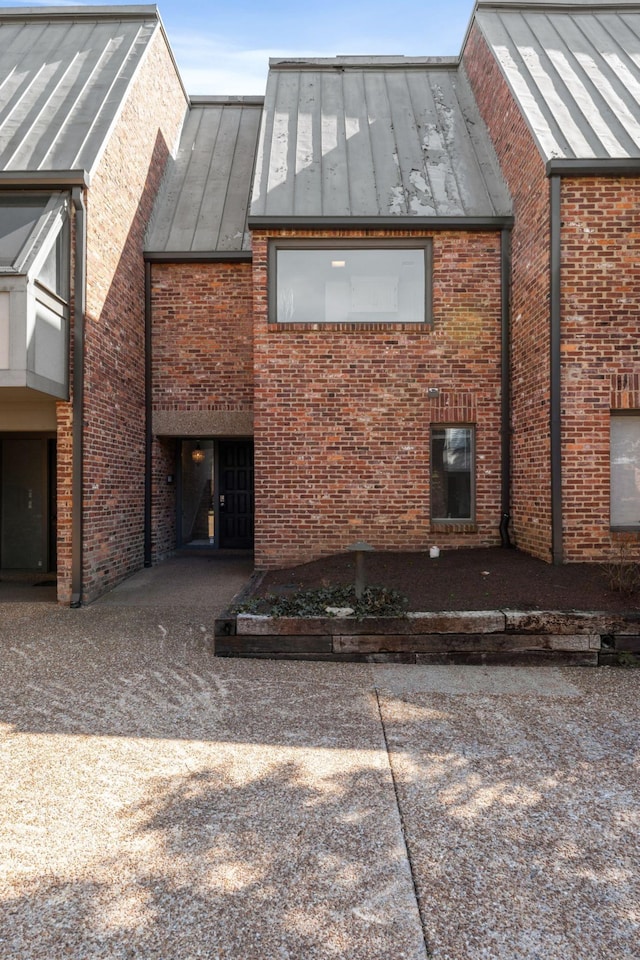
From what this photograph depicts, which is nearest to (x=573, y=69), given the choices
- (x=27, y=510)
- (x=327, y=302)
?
(x=327, y=302)

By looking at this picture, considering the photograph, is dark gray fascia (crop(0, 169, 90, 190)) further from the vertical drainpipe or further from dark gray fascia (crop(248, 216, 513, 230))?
the vertical drainpipe

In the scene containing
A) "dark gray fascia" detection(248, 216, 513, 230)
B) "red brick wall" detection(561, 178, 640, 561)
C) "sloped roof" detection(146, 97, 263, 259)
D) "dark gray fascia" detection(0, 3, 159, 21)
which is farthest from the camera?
"dark gray fascia" detection(0, 3, 159, 21)

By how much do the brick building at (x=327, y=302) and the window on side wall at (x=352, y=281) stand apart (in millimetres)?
34

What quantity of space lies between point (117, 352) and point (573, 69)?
342 inches

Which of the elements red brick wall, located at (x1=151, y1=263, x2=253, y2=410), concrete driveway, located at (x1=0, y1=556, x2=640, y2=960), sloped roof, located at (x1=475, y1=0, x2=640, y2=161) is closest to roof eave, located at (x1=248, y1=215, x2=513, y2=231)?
sloped roof, located at (x1=475, y1=0, x2=640, y2=161)

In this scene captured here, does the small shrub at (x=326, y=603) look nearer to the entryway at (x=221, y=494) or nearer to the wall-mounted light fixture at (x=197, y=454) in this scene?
the entryway at (x=221, y=494)

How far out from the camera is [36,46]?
9.55 meters

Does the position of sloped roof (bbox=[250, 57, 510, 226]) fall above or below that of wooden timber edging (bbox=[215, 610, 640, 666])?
above

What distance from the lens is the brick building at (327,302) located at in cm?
650

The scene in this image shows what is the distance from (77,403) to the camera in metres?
6.55

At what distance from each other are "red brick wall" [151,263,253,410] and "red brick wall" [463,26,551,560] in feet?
14.2

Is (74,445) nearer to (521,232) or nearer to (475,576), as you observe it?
(475,576)

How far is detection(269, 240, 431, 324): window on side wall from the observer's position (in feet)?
25.1

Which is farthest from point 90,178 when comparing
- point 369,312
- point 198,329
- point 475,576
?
point 475,576
